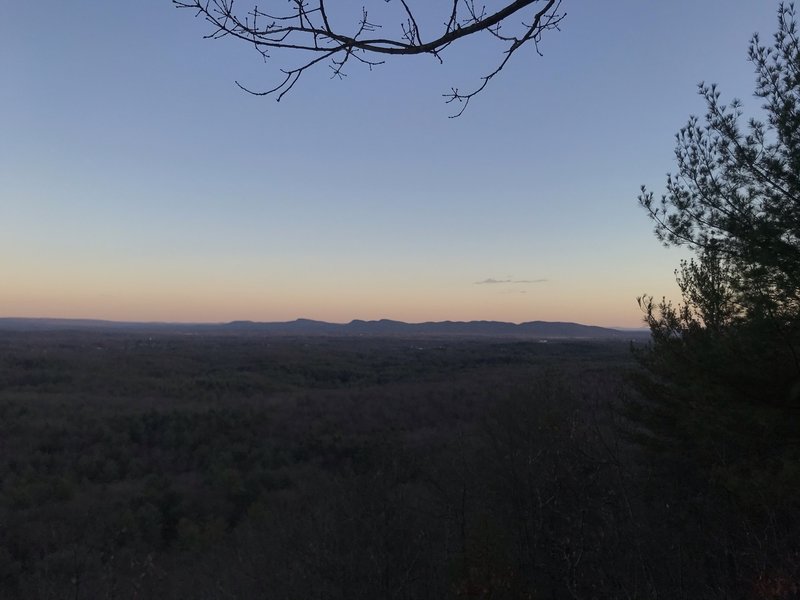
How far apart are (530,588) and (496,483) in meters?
4.88

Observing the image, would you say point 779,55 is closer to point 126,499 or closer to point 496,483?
point 496,483

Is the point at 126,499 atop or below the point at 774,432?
below

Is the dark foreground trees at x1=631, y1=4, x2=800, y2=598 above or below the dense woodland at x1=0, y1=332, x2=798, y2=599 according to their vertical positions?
above

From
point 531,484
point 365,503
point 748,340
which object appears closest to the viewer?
point 748,340

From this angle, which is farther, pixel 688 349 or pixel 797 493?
pixel 688 349

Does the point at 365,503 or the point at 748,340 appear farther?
the point at 365,503

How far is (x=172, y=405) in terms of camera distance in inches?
1081

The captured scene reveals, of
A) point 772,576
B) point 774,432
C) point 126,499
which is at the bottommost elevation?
point 126,499

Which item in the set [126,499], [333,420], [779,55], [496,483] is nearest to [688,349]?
[779,55]

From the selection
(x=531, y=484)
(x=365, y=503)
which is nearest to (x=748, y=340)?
(x=531, y=484)

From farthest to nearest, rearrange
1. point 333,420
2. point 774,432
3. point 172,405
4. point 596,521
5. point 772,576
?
point 172,405 → point 333,420 → point 596,521 → point 774,432 → point 772,576

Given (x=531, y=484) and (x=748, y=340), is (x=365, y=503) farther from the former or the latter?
(x=748, y=340)

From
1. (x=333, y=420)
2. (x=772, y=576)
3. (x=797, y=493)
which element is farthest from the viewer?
(x=333, y=420)

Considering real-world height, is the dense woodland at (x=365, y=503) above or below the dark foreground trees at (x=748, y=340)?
below
